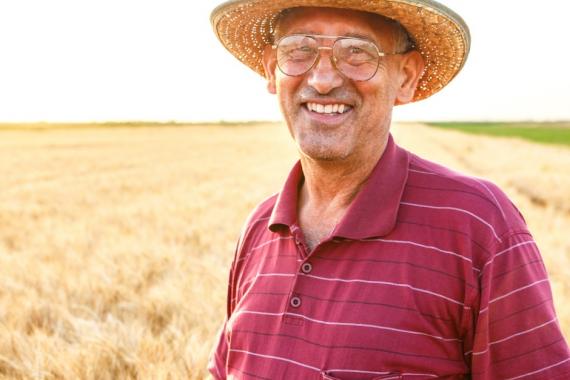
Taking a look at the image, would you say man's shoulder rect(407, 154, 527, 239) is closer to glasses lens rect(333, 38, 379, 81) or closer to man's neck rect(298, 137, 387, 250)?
man's neck rect(298, 137, 387, 250)

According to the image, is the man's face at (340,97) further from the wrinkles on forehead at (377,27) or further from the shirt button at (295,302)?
the shirt button at (295,302)

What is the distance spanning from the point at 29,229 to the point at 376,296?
628 cm

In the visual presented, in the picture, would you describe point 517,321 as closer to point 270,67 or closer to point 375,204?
point 375,204

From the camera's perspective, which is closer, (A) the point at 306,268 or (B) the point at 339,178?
(A) the point at 306,268

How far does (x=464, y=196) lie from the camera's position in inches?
59.2

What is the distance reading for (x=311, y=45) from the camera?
167cm

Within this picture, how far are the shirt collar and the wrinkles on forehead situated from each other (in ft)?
0.87

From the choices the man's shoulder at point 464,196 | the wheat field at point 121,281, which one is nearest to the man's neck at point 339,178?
the man's shoulder at point 464,196

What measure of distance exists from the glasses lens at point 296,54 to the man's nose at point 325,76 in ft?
0.07

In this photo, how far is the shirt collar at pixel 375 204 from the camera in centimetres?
153

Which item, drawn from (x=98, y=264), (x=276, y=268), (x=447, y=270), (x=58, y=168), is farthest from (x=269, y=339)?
(x=58, y=168)

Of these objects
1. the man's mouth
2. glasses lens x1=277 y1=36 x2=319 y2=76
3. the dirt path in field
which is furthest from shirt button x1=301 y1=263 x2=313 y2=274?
the dirt path in field

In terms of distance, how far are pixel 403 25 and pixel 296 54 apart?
0.30m

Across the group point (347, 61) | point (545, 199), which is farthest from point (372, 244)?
point (545, 199)
